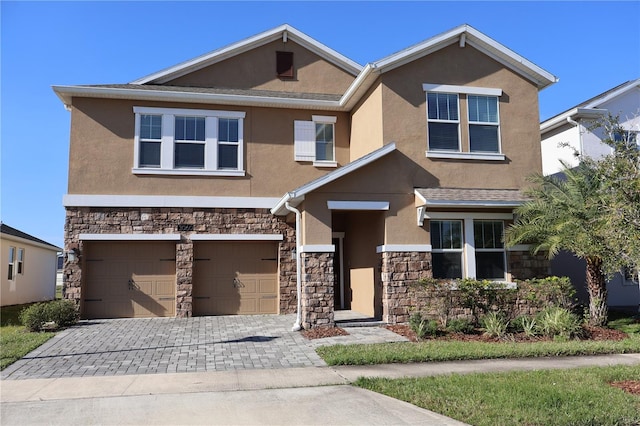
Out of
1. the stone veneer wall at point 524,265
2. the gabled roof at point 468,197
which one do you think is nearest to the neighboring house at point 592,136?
the stone veneer wall at point 524,265

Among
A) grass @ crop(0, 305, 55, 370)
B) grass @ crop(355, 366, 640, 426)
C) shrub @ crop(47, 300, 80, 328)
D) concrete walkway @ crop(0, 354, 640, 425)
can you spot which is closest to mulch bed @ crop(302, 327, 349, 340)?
concrete walkway @ crop(0, 354, 640, 425)

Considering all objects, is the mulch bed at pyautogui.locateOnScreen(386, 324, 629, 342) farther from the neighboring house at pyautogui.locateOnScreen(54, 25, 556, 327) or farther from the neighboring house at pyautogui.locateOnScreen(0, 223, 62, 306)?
the neighboring house at pyautogui.locateOnScreen(0, 223, 62, 306)

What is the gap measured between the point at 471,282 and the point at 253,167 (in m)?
7.44

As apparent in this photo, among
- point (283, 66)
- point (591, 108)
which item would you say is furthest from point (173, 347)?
Result: point (591, 108)

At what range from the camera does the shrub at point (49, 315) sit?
12648 mm

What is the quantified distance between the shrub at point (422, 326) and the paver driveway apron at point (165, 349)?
8.08 ft

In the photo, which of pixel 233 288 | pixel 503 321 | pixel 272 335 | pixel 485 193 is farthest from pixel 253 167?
pixel 503 321

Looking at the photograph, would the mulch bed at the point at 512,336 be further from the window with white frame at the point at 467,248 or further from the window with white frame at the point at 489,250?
the window with white frame at the point at 489,250

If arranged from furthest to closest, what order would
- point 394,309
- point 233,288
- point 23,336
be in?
point 233,288 → point 394,309 → point 23,336

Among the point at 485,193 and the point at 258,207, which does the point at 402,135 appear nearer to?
the point at 485,193

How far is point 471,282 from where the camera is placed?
12289 mm

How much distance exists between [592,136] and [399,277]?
973 centimetres

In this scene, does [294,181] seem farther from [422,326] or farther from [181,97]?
[422,326]

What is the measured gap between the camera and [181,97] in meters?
15.5
